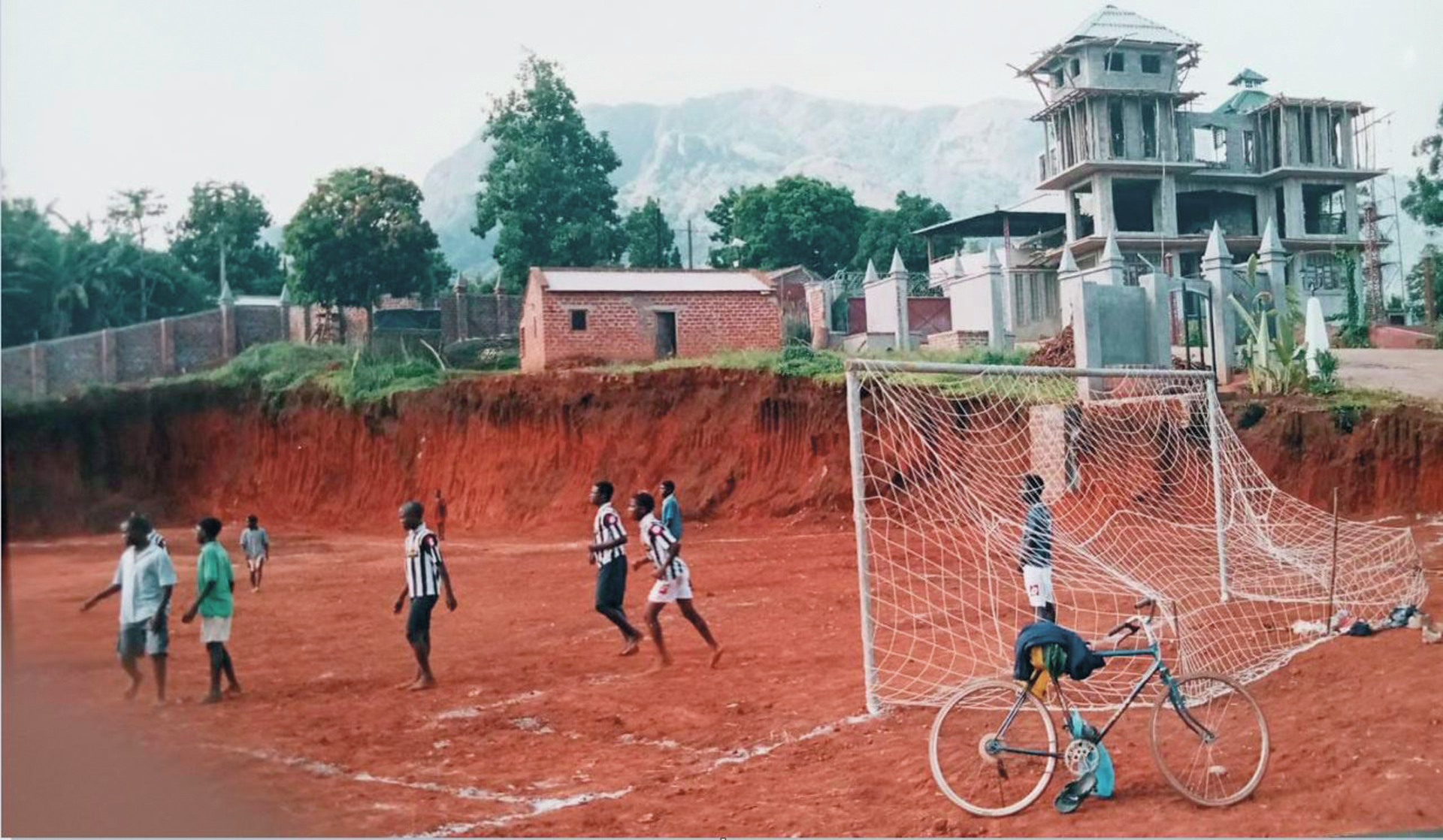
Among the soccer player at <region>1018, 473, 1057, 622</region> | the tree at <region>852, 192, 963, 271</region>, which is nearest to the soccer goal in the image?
the soccer player at <region>1018, 473, 1057, 622</region>

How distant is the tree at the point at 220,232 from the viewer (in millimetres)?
8219

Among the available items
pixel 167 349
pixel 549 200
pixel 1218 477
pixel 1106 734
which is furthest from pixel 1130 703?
pixel 549 200

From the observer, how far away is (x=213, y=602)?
6.74m

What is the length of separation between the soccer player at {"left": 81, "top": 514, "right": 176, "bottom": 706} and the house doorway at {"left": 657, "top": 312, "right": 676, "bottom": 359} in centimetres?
1342

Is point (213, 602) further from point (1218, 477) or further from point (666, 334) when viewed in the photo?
Answer: point (666, 334)

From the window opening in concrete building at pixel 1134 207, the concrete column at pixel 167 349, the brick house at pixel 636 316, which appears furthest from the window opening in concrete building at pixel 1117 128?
the concrete column at pixel 167 349

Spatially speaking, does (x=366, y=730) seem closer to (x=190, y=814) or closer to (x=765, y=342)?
(x=190, y=814)

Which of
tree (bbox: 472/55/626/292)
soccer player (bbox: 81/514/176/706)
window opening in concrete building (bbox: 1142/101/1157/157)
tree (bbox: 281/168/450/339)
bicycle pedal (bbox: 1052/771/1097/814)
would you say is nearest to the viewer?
bicycle pedal (bbox: 1052/771/1097/814)

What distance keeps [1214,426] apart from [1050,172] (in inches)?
749

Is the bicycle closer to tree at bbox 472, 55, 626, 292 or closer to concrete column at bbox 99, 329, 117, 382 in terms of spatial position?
concrete column at bbox 99, 329, 117, 382

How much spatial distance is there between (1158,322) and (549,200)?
12.3 m

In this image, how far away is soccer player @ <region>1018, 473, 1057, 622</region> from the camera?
22.5 ft

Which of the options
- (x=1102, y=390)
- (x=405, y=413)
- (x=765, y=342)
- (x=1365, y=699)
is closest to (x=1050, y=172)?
(x=765, y=342)

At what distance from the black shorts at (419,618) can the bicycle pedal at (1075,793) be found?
4101mm
